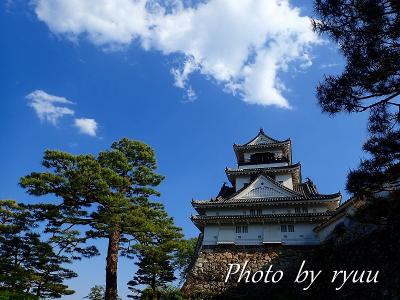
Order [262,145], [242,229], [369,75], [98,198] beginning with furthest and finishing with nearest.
A: [262,145]
[242,229]
[98,198]
[369,75]

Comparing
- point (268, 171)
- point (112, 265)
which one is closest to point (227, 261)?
point (268, 171)

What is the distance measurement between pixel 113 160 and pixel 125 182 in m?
1.46

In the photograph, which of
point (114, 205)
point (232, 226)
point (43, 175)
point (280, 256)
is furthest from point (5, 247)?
point (280, 256)

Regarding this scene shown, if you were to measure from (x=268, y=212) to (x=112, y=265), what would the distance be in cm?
1172

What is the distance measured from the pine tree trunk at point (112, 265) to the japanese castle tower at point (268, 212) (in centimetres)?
838

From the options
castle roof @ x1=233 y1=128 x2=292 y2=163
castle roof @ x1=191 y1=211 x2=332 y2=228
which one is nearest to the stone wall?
castle roof @ x1=191 y1=211 x2=332 y2=228

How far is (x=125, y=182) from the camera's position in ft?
49.8

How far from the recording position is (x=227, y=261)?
70.9 feet

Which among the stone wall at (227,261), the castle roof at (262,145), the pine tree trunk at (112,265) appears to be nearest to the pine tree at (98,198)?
the pine tree trunk at (112,265)

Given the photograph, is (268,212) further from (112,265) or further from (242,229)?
(112,265)

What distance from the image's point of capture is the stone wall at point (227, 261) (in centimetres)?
2044

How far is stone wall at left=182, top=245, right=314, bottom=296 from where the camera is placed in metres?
20.4

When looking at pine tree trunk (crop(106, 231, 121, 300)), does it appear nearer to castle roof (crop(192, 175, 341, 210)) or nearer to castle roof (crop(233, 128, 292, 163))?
castle roof (crop(192, 175, 341, 210))

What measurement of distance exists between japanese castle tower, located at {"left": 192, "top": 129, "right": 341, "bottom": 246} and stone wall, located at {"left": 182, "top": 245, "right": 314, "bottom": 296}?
48 centimetres
